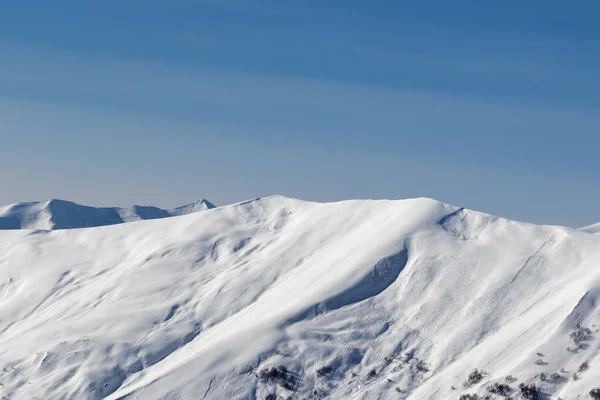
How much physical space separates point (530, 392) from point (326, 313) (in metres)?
24.6

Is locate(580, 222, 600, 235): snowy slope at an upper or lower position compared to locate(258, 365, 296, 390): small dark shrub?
upper

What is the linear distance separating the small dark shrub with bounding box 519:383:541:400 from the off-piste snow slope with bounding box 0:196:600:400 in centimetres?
72

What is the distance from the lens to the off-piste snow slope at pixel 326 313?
73.6 metres

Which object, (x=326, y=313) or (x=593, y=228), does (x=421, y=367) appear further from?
(x=593, y=228)

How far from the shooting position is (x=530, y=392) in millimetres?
65688

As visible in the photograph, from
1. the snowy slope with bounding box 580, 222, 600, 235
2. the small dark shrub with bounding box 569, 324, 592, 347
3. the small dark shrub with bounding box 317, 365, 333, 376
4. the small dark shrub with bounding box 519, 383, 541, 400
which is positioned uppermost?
the snowy slope with bounding box 580, 222, 600, 235

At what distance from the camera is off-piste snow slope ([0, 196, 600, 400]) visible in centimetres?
7356

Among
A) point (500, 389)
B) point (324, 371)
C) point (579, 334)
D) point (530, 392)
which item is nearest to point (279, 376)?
point (324, 371)

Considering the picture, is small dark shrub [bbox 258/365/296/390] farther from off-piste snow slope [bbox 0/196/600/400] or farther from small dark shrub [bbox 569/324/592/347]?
small dark shrub [bbox 569/324/592/347]

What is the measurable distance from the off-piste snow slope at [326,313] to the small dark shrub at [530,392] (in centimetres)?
72

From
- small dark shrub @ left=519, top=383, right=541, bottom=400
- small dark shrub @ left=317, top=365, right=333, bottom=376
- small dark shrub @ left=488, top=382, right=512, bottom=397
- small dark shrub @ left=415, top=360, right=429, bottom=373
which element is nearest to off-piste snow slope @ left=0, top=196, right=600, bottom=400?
small dark shrub @ left=317, top=365, right=333, bottom=376

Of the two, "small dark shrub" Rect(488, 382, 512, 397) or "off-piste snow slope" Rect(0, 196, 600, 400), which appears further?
"off-piste snow slope" Rect(0, 196, 600, 400)

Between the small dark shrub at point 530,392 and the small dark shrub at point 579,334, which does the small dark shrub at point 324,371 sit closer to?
the small dark shrub at point 530,392

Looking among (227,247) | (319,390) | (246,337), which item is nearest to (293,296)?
(246,337)
